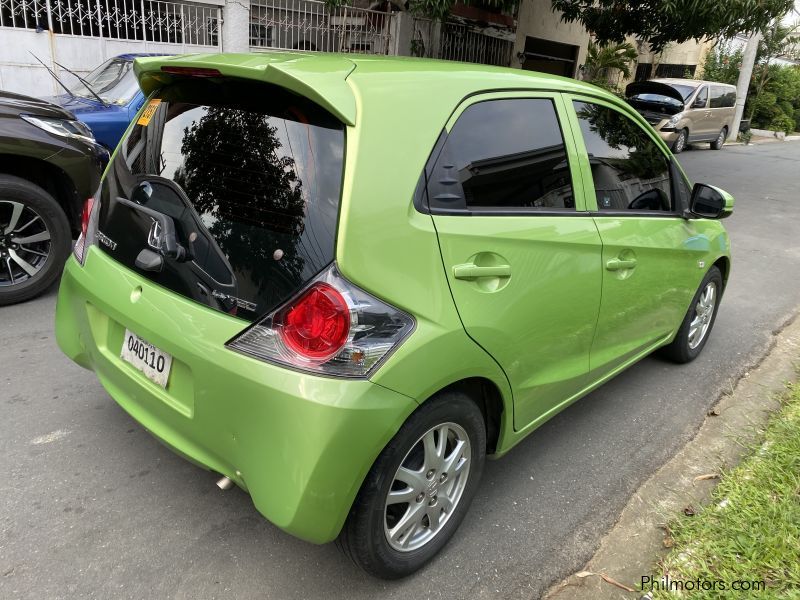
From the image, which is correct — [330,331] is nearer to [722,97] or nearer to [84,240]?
[84,240]

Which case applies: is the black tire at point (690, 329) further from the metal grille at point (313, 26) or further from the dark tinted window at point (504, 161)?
the metal grille at point (313, 26)

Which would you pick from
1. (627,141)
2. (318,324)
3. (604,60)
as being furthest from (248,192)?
(604,60)

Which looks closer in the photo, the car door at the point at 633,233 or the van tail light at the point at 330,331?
the van tail light at the point at 330,331

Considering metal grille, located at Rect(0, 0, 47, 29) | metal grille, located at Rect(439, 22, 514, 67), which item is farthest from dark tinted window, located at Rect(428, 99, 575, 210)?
metal grille, located at Rect(439, 22, 514, 67)

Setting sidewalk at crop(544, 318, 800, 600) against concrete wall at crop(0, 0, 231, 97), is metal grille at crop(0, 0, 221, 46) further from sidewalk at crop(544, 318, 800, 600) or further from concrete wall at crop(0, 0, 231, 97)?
sidewalk at crop(544, 318, 800, 600)

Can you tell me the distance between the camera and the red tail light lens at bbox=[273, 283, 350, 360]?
5.99ft

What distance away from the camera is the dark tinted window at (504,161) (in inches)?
84.1

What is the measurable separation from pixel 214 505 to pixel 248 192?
1295 millimetres

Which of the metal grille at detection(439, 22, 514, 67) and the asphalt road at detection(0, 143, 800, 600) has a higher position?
the metal grille at detection(439, 22, 514, 67)

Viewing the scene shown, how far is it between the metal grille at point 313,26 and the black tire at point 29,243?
7.93 metres

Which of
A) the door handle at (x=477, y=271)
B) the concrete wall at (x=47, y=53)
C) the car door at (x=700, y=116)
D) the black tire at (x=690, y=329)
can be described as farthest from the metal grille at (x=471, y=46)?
the door handle at (x=477, y=271)

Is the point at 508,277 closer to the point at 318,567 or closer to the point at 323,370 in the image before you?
the point at 323,370

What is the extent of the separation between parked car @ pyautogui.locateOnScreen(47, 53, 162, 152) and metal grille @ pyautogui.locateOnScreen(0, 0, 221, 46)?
254 cm

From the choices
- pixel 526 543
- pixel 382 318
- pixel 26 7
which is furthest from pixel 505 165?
pixel 26 7
